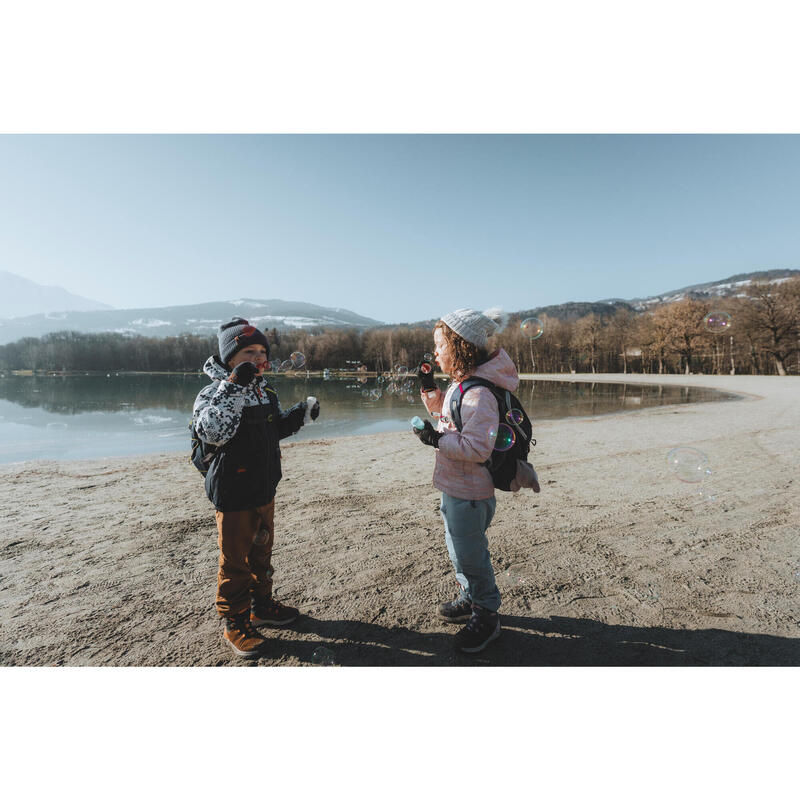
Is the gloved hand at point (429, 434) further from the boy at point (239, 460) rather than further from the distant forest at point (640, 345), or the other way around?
the distant forest at point (640, 345)

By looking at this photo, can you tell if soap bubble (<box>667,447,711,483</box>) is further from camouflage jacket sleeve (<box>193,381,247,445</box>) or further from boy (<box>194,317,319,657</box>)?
camouflage jacket sleeve (<box>193,381,247,445</box>)

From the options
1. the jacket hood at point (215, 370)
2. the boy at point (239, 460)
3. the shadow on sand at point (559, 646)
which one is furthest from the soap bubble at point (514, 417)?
the jacket hood at point (215, 370)

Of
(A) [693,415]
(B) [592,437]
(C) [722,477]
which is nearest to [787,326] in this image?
(A) [693,415]

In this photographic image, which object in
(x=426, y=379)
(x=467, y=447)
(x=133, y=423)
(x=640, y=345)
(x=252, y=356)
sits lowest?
(x=133, y=423)

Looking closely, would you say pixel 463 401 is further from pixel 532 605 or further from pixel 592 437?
pixel 592 437

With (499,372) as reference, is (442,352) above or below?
above

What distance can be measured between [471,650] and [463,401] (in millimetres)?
1566

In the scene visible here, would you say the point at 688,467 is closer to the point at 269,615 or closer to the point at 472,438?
the point at 472,438

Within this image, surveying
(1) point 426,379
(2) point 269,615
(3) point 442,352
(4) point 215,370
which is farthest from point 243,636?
(3) point 442,352

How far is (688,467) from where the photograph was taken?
6.40 meters

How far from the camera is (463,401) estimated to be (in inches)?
99.5

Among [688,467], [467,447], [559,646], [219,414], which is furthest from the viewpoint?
[688,467]

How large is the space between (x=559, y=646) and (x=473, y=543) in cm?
89

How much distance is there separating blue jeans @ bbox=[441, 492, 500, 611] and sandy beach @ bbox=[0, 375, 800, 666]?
35 cm
